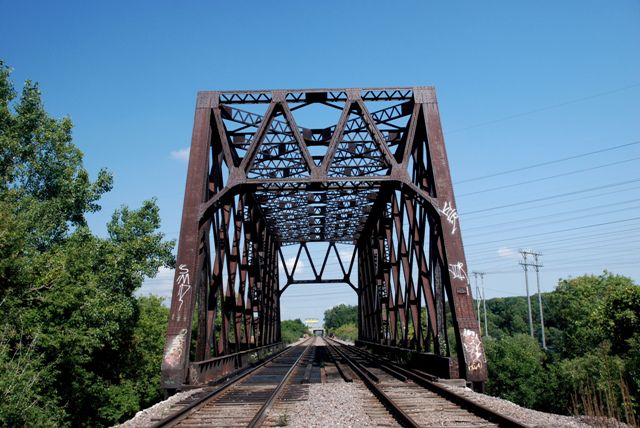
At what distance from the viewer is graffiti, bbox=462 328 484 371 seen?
1087cm

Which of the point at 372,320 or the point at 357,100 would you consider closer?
the point at 357,100

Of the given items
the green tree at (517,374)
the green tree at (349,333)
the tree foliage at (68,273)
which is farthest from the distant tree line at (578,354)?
the green tree at (349,333)

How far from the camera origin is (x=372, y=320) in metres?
33.1

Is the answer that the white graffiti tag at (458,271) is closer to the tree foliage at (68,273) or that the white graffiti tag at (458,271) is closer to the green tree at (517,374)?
the tree foliage at (68,273)

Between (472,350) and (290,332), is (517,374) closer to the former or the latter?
(472,350)

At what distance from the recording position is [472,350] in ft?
36.1

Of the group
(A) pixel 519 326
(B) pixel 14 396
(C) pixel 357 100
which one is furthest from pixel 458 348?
(A) pixel 519 326

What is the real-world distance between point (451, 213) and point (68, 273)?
12412mm

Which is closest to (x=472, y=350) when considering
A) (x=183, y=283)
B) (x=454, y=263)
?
(x=454, y=263)

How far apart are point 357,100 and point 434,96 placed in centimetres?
213

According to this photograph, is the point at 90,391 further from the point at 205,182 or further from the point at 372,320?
→ the point at 372,320

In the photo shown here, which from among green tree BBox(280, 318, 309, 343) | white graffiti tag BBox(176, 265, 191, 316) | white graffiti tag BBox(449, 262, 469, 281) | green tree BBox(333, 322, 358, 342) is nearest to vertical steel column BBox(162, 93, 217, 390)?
white graffiti tag BBox(176, 265, 191, 316)

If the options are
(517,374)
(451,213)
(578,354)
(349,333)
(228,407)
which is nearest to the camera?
(228,407)

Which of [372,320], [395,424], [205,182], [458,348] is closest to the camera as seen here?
[395,424]
